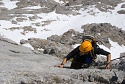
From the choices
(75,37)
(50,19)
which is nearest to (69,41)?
(75,37)

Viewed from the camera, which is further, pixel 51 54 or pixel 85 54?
pixel 51 54

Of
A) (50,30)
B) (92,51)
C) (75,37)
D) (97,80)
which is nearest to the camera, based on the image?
(97,80)

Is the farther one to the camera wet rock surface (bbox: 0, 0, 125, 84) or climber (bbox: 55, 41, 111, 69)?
climber (bbox: 55, 41, 111, 69)

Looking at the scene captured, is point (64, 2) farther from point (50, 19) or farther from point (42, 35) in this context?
point (42, 35)

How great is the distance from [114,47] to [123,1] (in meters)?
37.1

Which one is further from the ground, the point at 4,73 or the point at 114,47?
the point at 4,73

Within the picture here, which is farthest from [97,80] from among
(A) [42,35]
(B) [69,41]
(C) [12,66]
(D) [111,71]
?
(A) [42,35]

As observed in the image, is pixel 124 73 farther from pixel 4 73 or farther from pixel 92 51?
pixel 4 73

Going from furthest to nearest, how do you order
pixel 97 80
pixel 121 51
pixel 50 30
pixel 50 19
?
pixel 50 19 → pixel 50 30 → pixel 121 51 → pixel 97 80

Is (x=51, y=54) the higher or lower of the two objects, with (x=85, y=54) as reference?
lower

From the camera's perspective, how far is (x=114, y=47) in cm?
5003

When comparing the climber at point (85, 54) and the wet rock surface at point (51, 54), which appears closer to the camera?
the wet rock surface at point (51, 54)

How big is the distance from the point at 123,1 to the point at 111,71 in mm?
77550

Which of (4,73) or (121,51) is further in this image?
(121,51)
